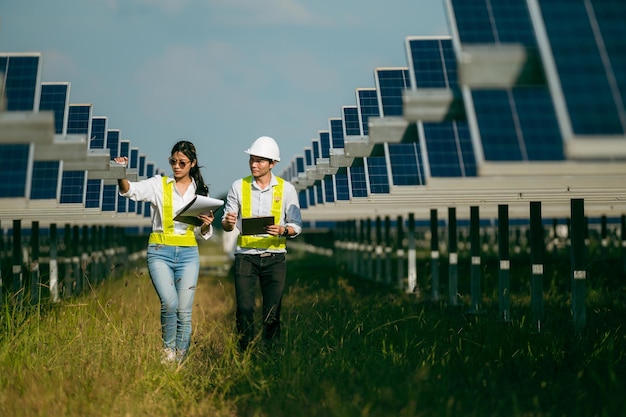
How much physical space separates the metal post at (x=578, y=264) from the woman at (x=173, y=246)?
4.50 metres

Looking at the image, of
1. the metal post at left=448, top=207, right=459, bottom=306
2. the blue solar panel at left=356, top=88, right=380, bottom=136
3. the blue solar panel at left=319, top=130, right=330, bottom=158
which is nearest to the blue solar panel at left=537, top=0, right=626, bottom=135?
the metal post at left=448, top=207, right=459, bottom=306

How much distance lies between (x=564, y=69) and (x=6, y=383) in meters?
4.39

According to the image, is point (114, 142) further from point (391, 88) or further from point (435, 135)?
point (435, 135)

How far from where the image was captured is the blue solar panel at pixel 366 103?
16797 mm

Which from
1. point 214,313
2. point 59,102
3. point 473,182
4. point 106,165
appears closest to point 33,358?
point 106,165

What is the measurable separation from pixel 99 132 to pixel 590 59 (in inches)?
493

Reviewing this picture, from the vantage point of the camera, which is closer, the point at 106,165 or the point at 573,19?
the point at 573,19

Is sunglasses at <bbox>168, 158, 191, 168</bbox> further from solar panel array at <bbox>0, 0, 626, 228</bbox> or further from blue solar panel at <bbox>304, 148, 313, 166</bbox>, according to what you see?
blue solar panel at <bbox>304, 148, 313, 166</bbox>

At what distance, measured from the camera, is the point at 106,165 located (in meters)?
9.48

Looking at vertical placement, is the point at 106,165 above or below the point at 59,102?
below

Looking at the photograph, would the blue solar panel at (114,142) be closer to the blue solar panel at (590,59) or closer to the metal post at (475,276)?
the metal post at (475,276)

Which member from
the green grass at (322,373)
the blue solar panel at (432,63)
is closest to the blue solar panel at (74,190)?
the green grass at (322,373)

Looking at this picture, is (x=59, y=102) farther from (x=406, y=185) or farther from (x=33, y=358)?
(x=33, y=358)

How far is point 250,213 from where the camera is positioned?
8695 mm
